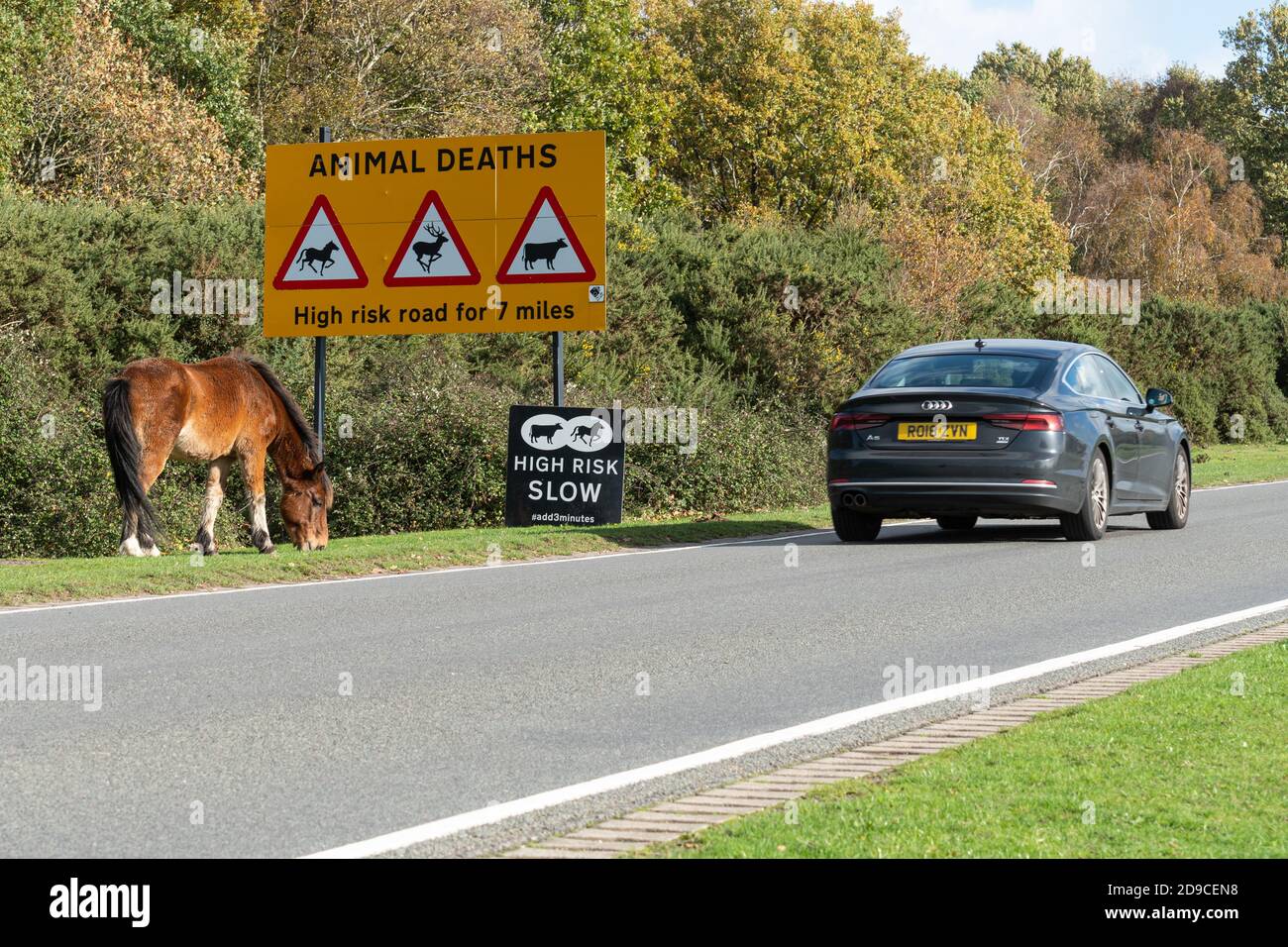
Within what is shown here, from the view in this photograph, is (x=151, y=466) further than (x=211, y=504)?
No

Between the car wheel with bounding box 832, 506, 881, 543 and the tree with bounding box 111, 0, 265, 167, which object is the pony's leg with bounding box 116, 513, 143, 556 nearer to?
the car wheel with bounding box 832, 506, 881, 543

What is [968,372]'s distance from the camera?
17688 millimetres

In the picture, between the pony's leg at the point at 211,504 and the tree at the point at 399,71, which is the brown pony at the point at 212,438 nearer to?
the pony's leg at the point at 211,504

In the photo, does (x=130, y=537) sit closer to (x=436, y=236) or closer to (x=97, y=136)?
(x=436, y=236)

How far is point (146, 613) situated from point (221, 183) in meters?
26.7

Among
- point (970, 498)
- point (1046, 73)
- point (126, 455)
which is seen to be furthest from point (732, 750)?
point (1046, 73)

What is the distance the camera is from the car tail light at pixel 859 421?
17.1 meters

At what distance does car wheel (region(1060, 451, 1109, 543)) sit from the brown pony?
734 centimetres

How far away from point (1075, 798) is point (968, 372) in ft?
37.9

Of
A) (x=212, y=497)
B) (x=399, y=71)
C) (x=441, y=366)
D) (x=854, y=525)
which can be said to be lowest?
(x=854, y=525)

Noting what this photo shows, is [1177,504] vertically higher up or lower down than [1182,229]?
lower down

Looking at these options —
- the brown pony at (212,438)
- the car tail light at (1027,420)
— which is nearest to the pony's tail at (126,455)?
the brown pony at (212,438)

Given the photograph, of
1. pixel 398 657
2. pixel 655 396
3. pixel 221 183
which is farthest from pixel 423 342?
pixel 398 657

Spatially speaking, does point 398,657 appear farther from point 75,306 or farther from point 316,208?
point 75,306
